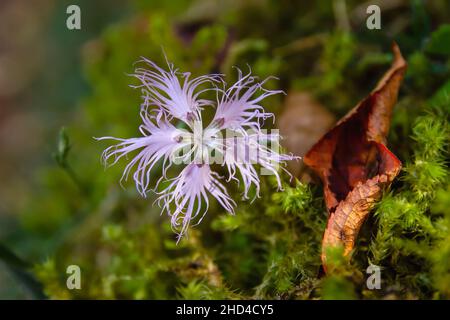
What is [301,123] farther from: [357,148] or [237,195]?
[237,195]

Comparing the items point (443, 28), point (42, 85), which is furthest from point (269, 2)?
point (42, 85)

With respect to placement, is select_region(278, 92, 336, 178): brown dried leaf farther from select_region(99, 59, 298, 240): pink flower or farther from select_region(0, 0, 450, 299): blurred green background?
select_region(99, 59, 298, 240): pink flower

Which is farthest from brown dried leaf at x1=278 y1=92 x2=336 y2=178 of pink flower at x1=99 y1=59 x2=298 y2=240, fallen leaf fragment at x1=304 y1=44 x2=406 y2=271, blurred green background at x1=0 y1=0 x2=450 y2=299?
pink flower at x1=99 y1=59 x2=298 y2=240

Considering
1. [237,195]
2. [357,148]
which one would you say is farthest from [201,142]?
[357,148]

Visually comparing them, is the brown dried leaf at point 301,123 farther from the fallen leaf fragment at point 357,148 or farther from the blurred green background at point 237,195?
the fallen leaf fragment at point 357,148

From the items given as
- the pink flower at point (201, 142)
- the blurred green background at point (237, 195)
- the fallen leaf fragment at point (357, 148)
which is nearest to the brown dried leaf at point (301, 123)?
the blurred green background at point (237, 195)

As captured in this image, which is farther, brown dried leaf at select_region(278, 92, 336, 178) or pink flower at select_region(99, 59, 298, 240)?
brown dried leaf at select_region(278, 92, 336, 178)

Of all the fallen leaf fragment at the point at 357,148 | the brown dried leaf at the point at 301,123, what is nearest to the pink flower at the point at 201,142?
the fallen leaf fragment at the point at 357,148

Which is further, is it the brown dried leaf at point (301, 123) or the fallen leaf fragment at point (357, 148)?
the brown dried leaf at point (301, 123)

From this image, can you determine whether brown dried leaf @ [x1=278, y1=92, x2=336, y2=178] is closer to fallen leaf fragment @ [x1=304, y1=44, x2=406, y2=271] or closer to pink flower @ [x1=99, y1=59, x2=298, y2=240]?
fallen leaf fragment @ [x1=304, y1=44, x2=406, y2=271]
